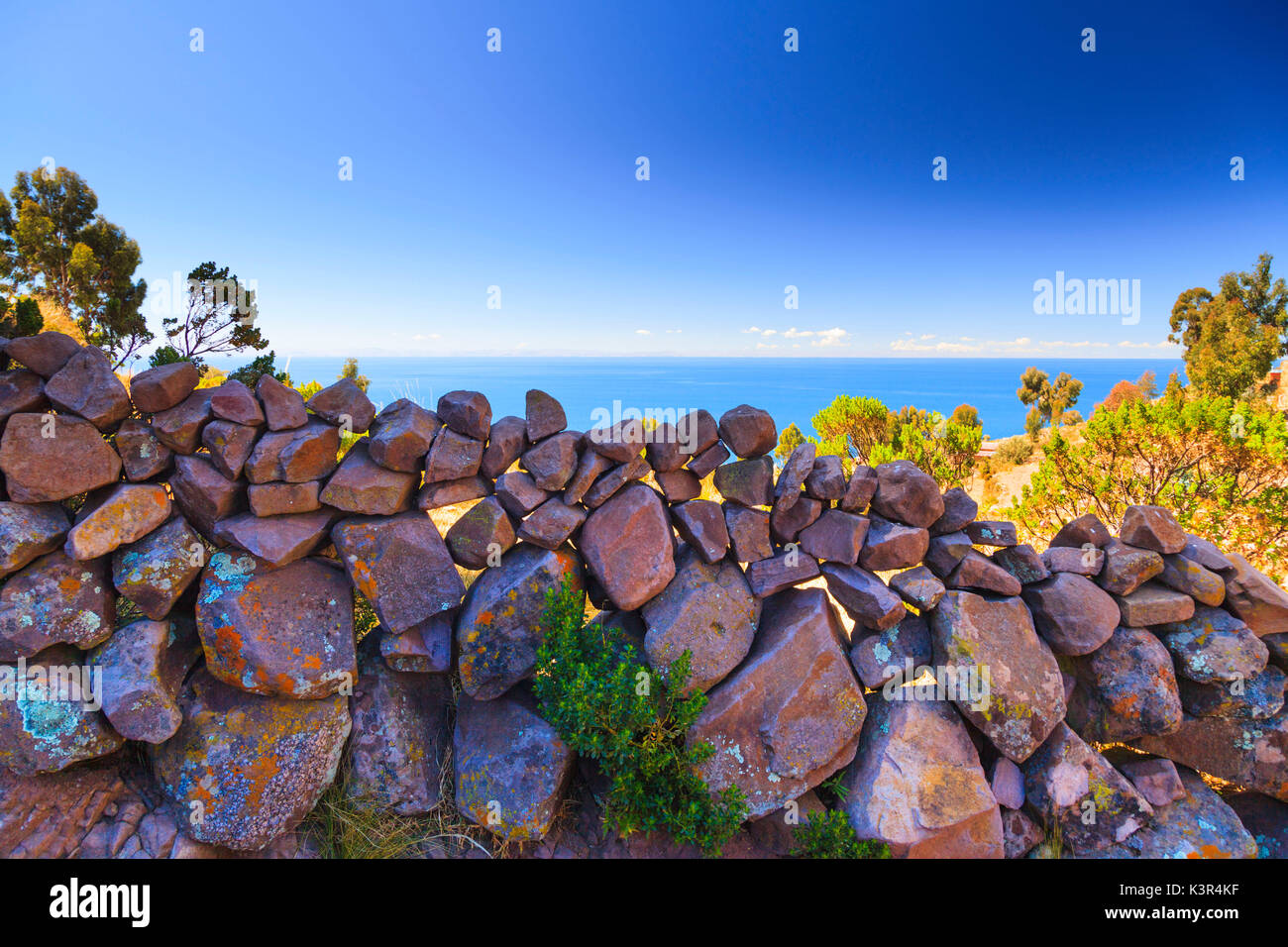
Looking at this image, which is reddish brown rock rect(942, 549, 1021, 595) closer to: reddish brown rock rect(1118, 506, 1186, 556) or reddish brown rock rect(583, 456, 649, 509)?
reddish brown rock rect(1118, 506, 1186, 556)

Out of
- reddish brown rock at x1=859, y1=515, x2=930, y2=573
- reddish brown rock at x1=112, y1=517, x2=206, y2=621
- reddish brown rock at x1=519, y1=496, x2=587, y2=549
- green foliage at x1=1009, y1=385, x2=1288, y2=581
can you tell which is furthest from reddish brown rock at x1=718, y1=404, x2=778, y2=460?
green foliage at x1=1009, y1=385, x2=1288, y2=581

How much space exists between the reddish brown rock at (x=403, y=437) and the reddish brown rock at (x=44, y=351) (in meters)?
1.83

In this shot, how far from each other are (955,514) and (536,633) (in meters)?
3.18

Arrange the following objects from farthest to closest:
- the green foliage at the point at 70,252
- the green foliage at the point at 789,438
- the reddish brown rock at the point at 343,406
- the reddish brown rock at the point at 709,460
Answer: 1. the green foliage at the point at 789,438
2. the green foliage at the point at 70,252
3. the reddish brown rock at the point at 709,460
4. the reddish brown rock at the point at 343,406

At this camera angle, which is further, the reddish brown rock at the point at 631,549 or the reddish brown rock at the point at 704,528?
the reddish brown rock at the point at 704,528

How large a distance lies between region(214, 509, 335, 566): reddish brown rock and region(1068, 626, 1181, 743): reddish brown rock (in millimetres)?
5559

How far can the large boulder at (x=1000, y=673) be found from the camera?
382cm

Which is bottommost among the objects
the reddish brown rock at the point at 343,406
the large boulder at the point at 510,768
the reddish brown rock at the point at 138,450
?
the large boulder at the point at 510,768

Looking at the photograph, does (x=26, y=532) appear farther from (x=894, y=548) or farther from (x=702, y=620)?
(x=894, y=548)

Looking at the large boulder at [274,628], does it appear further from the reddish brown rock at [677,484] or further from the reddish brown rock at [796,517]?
the reddish brown rock at [796,517]

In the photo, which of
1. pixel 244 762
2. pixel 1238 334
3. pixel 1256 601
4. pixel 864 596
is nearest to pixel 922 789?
pixel 864 596

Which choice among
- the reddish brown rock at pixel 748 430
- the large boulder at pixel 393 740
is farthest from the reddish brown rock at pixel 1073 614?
the large boulder at pixel 393 740

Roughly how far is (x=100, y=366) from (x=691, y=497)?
12.9ft
